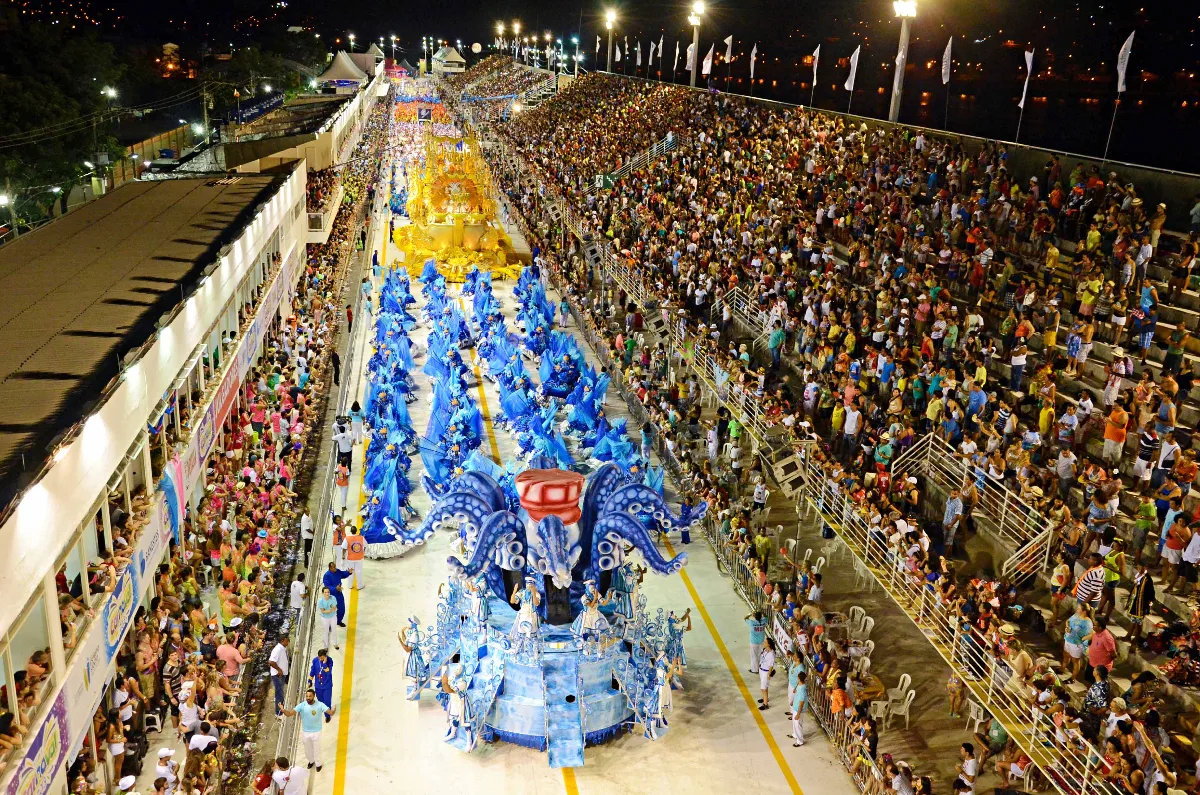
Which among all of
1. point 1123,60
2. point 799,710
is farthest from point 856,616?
point 1123,60

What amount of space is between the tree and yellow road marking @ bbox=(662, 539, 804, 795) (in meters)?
26.2

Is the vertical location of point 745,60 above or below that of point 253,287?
above

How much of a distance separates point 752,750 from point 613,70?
8825cm

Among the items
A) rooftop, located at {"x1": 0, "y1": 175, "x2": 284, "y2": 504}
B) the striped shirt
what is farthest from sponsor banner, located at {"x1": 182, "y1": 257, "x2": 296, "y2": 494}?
the striped shirt

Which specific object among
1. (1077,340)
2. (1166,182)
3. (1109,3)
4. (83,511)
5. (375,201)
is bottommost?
(375,201)

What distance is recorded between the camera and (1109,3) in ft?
91.7

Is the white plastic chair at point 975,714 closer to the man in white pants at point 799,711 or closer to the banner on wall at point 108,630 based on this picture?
the man in white pants at point 799,711

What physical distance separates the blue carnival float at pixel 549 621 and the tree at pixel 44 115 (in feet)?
84.1

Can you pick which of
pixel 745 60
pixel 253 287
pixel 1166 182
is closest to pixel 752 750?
pixel 1166 182

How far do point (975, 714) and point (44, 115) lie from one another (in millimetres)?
34301

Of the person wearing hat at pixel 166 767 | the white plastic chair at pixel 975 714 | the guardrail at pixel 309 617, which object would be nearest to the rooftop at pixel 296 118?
the guardrail at pixel 309 617

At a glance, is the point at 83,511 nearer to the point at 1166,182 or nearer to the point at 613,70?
the point at 1166,182

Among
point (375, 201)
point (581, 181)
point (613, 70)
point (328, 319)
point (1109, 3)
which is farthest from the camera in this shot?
point (613, 70)

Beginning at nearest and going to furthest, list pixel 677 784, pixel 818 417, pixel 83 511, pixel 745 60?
pixel 83 511 → pixel 677 784 → pixel 818 417 → pixel 745 60
